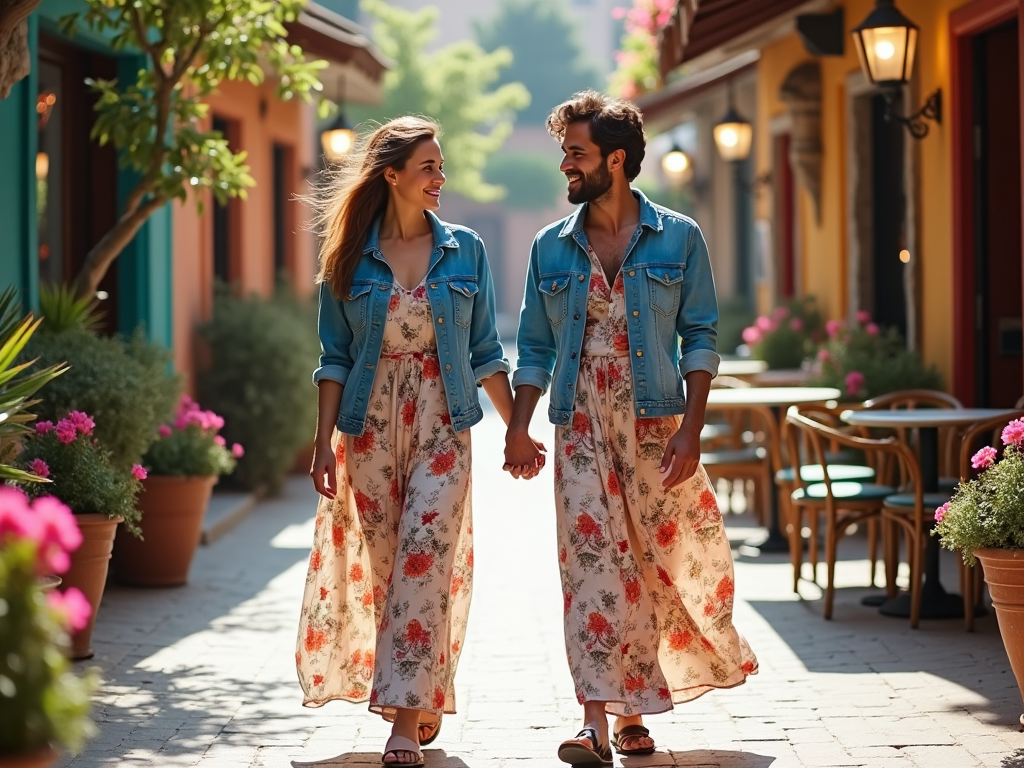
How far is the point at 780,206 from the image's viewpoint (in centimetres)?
1427

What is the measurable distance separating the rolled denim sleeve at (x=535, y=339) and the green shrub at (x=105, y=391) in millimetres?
2842

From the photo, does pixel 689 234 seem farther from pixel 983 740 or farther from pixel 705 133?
pixel 705 133

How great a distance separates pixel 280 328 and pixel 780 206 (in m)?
4.82

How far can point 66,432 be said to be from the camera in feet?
20.8

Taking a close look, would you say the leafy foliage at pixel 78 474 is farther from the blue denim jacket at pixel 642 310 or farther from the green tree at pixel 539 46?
the green tree at pixel 539 46

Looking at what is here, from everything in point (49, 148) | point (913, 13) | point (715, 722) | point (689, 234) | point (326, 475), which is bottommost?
point (715, 722)

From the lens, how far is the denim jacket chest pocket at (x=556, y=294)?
4.86 m

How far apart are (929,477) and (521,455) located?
117 inches

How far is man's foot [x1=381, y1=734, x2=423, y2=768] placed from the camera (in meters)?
4.57

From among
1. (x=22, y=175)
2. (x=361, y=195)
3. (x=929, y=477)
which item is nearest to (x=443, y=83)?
(x=22, y=175)

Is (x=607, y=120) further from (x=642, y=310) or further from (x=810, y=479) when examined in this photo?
(x=810, y=479)

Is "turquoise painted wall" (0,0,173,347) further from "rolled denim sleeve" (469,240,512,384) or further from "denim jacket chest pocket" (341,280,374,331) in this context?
"rolled denim sleeve" (469,240,512,384)

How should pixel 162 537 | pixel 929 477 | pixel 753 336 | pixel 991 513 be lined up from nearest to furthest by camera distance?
pixel 991 513 → pixel 929 477 → pixel 162 537 → pixel 753 336

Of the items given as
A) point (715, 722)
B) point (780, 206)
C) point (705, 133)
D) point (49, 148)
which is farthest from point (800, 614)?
point (705, 133)
